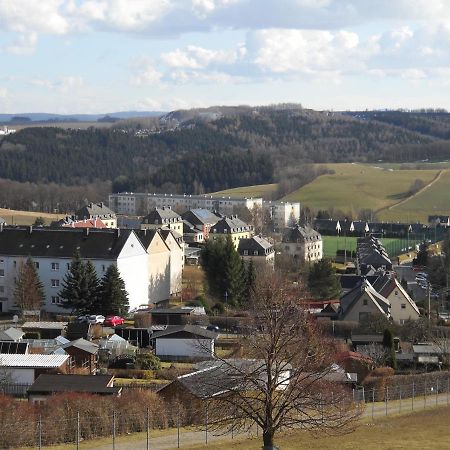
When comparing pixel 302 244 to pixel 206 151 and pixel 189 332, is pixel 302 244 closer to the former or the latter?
pixel 189 332

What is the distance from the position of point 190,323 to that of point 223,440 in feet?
52.2

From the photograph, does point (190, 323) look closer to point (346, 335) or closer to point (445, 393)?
point (346, 335)

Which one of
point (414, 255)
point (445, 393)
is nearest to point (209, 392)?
point (445, 393)

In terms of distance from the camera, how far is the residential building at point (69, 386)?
22828mm

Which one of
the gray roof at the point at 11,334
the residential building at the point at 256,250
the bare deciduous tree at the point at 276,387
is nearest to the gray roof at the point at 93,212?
the residential building at the point at 256,250

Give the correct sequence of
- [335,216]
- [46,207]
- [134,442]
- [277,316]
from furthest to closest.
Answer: [46,207], [335,216], [134,442], [277,316]

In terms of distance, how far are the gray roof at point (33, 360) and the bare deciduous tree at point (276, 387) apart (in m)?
5.85

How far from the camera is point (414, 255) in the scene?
63.6 m

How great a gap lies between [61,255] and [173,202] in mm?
54530

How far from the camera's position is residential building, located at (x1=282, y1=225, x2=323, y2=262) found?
59969 mm

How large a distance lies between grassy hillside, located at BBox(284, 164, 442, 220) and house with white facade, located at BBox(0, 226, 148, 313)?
48.9 m

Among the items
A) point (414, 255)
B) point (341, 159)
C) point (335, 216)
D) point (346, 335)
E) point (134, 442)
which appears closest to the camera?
point (134, 442)

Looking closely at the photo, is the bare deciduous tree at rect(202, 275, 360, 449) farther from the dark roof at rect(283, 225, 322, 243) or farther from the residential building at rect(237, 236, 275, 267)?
the dark roof at rect(283, 225, 322, 243)

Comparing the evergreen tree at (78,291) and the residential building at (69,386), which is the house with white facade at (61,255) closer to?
the evergreen tree at (78,291)
